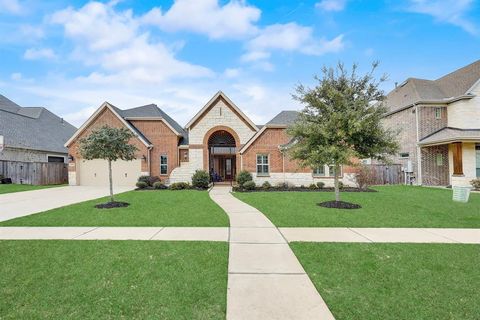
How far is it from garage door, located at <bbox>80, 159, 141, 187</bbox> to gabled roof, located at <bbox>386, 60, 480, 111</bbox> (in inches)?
877

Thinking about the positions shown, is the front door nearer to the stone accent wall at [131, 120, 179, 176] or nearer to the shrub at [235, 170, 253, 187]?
the stone accent wall at [131, 120, 179, 176]

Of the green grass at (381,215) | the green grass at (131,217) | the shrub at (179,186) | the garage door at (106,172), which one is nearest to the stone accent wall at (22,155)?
the garage door at (106,172)

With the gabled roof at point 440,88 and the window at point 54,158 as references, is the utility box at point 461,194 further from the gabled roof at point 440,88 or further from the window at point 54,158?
the window at point 54,158

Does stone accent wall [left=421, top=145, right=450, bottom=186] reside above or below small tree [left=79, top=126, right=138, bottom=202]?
below

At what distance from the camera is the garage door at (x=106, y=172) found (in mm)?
22109

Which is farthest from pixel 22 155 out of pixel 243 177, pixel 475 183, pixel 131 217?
pixel 475 183

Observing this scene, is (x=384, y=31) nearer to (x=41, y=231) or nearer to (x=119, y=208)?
(x=119, y=208)

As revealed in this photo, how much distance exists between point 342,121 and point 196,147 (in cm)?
1340

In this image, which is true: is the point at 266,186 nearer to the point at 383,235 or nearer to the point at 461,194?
the point at 461,194

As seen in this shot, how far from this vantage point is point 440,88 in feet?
72.8

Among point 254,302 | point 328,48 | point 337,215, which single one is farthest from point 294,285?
point 328,48

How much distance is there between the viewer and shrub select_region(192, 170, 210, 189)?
18906 mm

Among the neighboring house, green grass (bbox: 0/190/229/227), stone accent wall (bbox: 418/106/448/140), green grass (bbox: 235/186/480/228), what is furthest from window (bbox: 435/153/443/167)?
the neighboring house

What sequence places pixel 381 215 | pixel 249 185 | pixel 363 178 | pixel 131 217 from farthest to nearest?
pixel 363 178 → pixel 249 185 → pixel 381 215 → pixel 131 217
